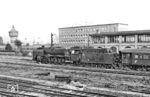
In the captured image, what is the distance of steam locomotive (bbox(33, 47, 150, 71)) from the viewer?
2597 centimetres

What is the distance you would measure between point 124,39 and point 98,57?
23.6 meters

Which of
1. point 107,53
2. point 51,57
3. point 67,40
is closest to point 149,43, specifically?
point 107,53

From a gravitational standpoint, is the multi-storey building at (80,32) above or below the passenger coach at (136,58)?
above

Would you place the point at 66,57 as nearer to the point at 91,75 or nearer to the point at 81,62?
the point at 81,62

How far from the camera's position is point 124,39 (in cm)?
5059

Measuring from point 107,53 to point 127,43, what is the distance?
23333 mm

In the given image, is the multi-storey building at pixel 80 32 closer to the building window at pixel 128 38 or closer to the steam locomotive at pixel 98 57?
the building window at pixel 128 38

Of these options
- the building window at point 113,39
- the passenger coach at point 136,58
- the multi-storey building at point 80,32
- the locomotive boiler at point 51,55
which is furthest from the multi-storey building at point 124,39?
the multi-storey building at point 80,32

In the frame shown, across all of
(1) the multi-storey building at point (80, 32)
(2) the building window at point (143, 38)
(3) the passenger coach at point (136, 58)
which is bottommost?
(3) the passenger coach at point (136, 58)

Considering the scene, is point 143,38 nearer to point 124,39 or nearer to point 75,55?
point 124,39

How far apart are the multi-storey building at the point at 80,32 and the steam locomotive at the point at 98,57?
138ft

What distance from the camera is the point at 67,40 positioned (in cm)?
9075

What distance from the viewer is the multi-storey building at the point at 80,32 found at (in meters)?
76.8

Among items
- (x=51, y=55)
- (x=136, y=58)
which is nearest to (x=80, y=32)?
(x=51, y=55)
